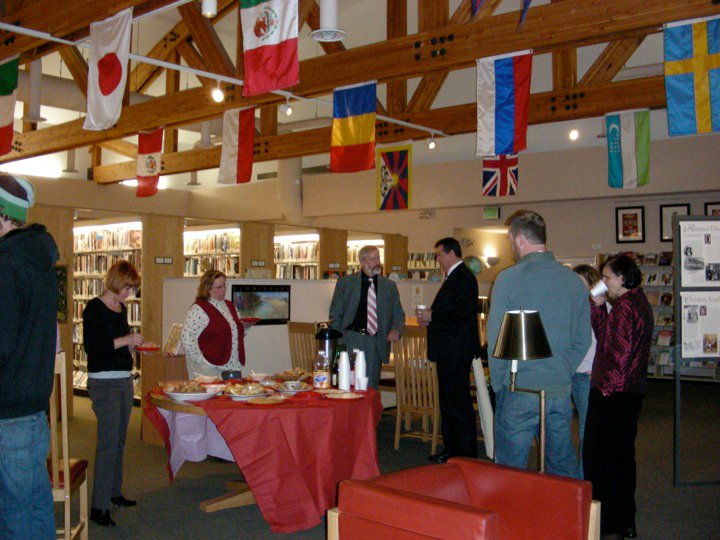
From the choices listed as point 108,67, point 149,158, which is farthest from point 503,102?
point 149,158

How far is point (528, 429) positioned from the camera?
312 cm

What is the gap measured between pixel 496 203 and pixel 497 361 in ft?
33.8

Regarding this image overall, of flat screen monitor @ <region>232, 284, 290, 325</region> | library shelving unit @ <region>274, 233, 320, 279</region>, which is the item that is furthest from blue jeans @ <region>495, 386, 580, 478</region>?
library shelving unit @ <region>274, 233, 320, 279</region>

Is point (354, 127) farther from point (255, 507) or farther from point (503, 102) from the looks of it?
point (255, 507)

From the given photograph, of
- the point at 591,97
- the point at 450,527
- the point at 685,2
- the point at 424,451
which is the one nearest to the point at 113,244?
the point at 424,451

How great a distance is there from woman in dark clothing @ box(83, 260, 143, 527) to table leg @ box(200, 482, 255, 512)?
1.92 ft

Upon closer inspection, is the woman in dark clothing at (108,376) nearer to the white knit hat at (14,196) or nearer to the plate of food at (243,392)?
the plate of food at (243,392)

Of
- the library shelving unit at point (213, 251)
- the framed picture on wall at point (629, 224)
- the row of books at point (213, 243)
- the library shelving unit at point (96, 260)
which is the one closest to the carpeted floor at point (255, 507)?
the library shelving unit at point (96, 260)

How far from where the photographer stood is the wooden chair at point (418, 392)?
6.04m

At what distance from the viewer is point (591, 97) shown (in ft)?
26.3

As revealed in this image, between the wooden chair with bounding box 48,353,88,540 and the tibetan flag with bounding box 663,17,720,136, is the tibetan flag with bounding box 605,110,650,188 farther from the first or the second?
the wooden chair with bounding box 48,353,88,540

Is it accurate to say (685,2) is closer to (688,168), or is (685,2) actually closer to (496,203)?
(688,168)

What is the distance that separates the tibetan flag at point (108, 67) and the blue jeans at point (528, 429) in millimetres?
4441

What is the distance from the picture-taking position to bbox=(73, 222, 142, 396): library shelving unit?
9602mm
